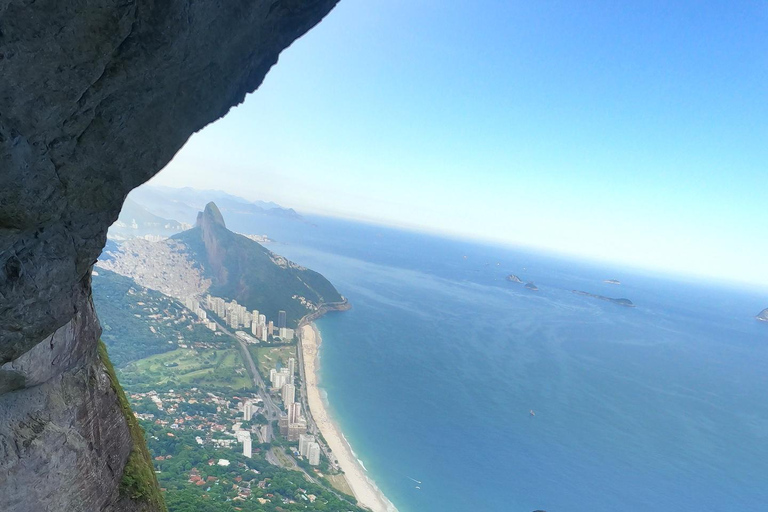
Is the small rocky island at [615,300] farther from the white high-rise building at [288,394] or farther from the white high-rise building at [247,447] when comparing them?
the white high-rise building at [247,447]

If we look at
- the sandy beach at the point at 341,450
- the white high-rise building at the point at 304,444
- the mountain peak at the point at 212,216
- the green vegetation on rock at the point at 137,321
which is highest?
the mountain peak at the point at 212,216

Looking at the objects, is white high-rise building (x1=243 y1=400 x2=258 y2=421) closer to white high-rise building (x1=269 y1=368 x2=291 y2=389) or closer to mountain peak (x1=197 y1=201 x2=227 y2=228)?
white high-rise building (x1=269 y1=368 x2=291 y2=389)

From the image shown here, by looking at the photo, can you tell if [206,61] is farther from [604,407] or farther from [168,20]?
[604,407]

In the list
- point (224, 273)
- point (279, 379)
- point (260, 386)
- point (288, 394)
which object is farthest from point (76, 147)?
point (224, 273)

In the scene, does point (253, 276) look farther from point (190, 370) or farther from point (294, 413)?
point (294, 413)

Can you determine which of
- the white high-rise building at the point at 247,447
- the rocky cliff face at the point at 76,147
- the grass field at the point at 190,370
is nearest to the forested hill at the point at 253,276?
the grass field at the point at 190,370

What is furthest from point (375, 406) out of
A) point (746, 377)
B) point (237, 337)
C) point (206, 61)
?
point (746, 377)
